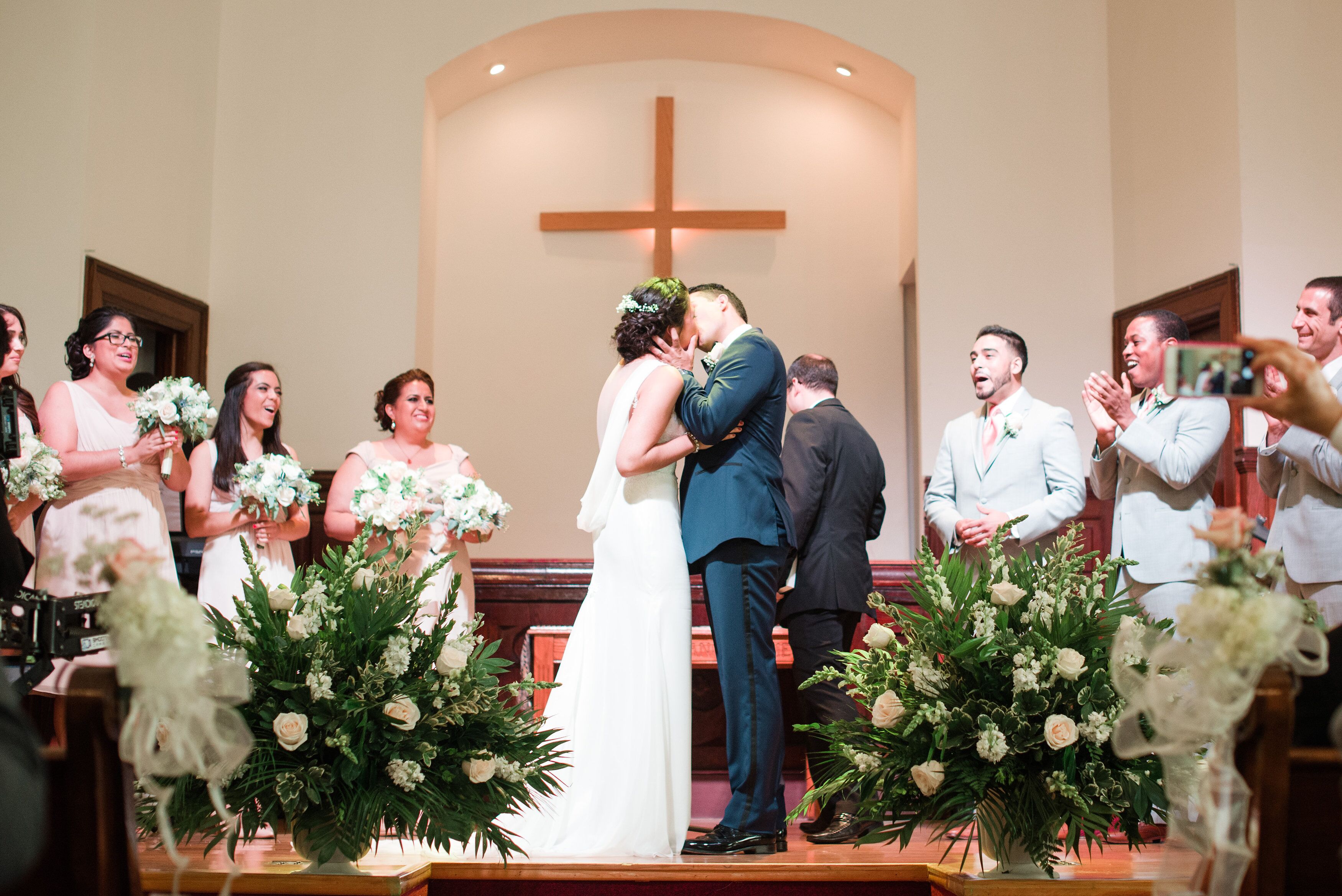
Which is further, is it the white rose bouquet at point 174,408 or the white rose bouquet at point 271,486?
the white rose bouquet at point 271,486

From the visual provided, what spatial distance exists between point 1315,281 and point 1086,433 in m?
3.50

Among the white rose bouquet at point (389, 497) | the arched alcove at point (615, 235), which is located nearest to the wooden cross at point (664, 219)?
the arched alcove at point (615, 235)

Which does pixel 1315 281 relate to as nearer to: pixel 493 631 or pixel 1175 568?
pixel 1175 568

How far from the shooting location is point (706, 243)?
28.1ft

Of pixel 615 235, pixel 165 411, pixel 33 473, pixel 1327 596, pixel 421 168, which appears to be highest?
pixel 421 168

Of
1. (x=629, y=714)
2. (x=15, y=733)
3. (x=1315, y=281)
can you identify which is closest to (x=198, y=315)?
(x=629, y=714)

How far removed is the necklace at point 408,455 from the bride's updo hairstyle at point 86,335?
44.0 inches

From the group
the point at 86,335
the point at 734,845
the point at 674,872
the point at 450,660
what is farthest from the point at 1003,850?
the point at 86,335

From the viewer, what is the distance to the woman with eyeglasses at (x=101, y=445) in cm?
415

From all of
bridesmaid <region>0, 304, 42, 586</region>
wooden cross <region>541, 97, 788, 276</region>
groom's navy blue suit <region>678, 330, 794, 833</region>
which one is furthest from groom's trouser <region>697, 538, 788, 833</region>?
wooden cross <region>541, 97, 788, 276</region>

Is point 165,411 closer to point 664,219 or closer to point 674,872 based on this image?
point 674,872

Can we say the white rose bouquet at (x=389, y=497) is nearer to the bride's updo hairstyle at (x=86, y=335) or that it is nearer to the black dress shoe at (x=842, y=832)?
the bride's updo hairstyle at (x=86, y=335)

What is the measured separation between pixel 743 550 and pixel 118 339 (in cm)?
251

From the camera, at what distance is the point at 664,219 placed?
844 cm
